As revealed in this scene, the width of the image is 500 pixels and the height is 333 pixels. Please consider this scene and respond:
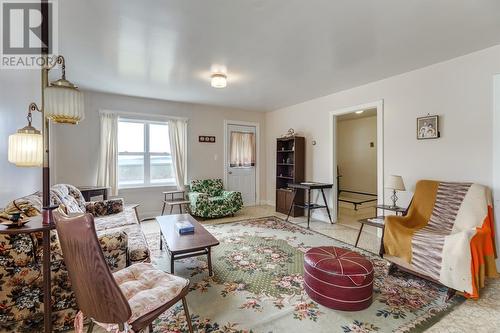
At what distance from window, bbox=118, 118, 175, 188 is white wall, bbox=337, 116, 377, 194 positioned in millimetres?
4824

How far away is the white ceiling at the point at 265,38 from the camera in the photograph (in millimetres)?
1970

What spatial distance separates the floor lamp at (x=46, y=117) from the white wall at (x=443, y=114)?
3.86 meters

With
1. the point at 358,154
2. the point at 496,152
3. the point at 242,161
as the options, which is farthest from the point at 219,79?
the point at 358,154

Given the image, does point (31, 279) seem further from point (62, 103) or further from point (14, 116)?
point (14, 116)

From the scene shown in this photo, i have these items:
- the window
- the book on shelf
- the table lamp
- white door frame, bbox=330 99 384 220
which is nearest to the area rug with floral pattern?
the book on shelf

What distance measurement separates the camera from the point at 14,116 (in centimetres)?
222

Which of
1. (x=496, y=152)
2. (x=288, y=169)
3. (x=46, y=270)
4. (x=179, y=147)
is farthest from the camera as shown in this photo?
(x=288, y=169)

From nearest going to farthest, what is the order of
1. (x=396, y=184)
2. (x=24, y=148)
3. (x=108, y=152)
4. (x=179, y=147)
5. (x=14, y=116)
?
(x=24, y=148), (x=14, y=116), (x=396, y=184), (x=108, y=152), (x=179, y=147)

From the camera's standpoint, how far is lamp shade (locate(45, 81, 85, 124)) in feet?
5.18

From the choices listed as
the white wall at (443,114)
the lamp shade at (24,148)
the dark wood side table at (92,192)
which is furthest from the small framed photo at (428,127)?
the dark wood side table at (92,192)

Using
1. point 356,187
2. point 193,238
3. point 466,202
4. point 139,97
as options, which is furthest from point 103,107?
point 356,187

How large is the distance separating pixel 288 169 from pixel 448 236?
3.71 m

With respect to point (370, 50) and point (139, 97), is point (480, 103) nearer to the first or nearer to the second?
point (370, 50)

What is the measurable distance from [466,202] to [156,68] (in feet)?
13.2
